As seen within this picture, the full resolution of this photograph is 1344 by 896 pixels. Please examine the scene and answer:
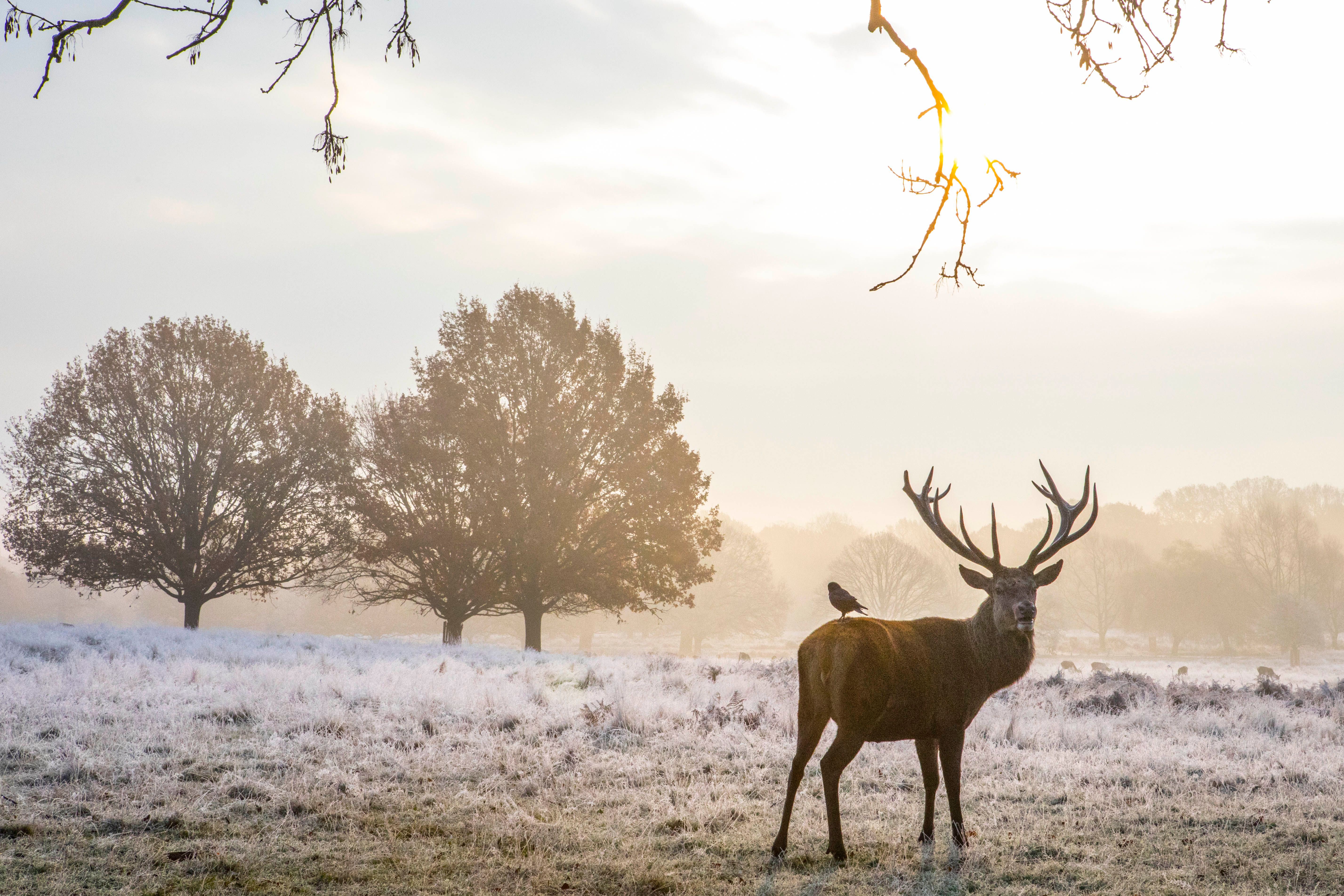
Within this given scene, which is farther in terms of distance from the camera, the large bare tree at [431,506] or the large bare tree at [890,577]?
the large bare tree at [890,577]

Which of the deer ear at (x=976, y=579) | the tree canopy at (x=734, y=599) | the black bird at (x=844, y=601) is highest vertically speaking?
the deer ear at (x=976, y=579)

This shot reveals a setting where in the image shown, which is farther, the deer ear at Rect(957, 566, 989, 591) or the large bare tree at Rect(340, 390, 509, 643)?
the large bare tree at Rect(340, 390, 509, 643)

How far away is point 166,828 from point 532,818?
8.72 feet

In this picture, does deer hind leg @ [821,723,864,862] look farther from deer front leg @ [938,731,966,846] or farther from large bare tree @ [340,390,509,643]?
large bare tree @ [340,390,509,643]

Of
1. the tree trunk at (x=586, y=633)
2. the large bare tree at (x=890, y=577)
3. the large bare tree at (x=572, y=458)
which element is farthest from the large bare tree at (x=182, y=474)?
the tree trunk at (x=586, y=633)

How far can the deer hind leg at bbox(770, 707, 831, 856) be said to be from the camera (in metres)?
6.10

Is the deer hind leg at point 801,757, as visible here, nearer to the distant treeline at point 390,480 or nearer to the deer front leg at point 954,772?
the deer front leg at point 954,772

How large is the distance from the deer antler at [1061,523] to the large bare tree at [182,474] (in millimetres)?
21096

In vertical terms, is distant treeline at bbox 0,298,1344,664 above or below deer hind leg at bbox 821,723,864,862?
above

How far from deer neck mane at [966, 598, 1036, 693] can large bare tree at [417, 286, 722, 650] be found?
1632 centimetres

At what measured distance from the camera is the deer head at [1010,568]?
6.44 m

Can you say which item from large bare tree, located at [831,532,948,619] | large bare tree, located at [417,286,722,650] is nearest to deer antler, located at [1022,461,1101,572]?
large bare tree, located at [417,286,722,650]

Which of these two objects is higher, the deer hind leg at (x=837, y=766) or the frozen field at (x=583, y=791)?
the deer hind leg at (x=837, y=766)

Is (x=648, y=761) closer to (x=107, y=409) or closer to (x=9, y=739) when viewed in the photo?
(x=9, y=739)
